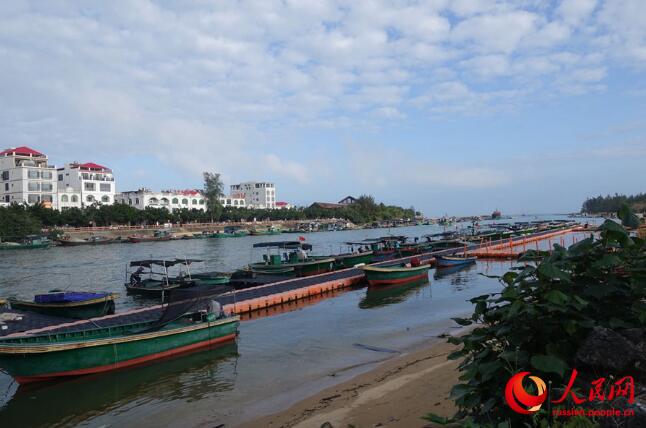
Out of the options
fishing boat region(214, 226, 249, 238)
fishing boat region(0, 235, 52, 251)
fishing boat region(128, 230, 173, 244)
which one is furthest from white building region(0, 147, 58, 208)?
fishing boat region(214, 226, 249, 238)

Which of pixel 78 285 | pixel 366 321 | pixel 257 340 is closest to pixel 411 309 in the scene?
pixel 366 321

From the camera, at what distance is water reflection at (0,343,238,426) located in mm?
10547

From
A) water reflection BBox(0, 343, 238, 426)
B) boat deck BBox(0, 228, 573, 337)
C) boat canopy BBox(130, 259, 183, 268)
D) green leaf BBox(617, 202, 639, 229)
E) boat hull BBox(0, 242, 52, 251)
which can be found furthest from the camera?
boat hull BBox(0, 242, 52, 251)

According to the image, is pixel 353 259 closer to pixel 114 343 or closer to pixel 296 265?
pixel 296 265

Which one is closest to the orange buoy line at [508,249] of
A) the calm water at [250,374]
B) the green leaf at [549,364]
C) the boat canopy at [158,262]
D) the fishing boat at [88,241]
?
the calm water at [250,374]

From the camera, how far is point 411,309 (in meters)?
21.1

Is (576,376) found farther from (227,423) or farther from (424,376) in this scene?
(227,423)

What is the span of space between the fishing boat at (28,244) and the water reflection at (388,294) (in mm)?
63727

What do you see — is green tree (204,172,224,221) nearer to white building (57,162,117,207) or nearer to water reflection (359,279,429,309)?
white building (57,162,117,207)

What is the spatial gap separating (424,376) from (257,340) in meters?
7.64

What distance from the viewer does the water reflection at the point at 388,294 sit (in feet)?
75.0

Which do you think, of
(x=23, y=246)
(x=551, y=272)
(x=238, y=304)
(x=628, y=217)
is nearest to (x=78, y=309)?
(x=238, y=304)

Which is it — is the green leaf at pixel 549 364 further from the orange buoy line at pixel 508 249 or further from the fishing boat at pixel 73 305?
the orange buoy line at pixel 508 249

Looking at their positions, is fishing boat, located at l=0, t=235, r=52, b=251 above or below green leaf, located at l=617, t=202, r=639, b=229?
below
